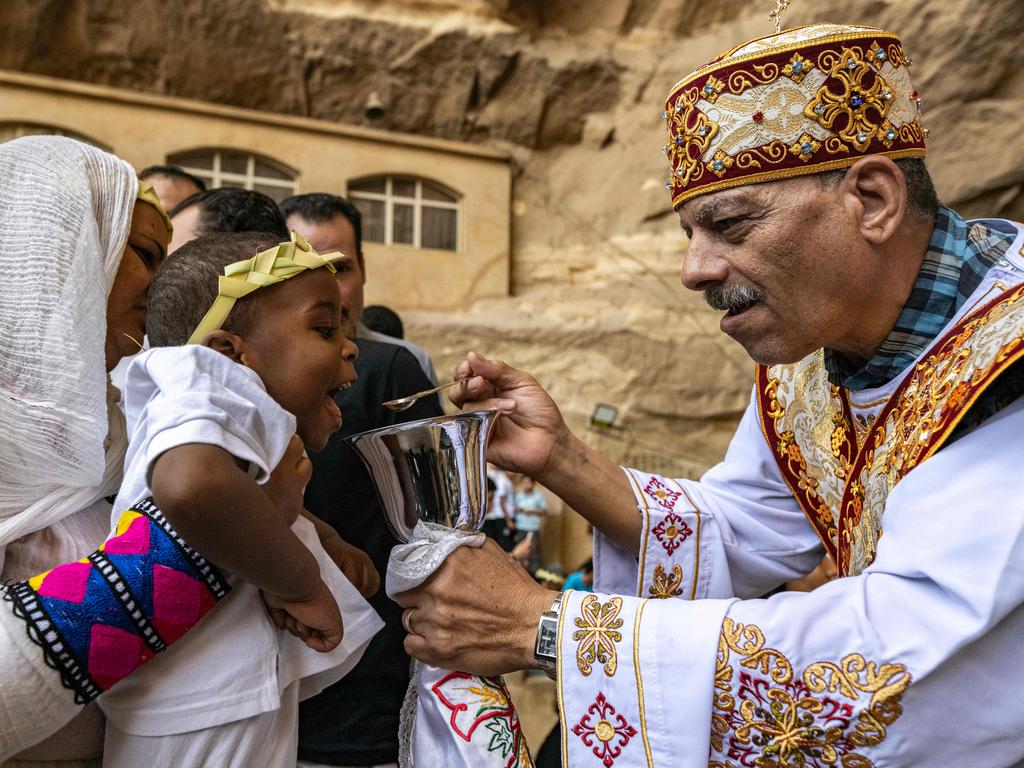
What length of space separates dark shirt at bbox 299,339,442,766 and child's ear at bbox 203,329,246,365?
527 mm

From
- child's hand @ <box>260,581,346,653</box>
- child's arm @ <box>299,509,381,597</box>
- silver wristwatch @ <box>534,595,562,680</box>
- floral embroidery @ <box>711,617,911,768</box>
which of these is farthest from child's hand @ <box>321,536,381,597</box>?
floral embroidery @ <box>711,617,911,768</box>

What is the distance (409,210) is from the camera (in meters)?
14.0

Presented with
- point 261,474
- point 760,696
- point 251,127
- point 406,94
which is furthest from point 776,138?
point 406,94

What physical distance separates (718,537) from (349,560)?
0.96 metres

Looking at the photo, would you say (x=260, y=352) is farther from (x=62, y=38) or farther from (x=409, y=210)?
(x=62, y=38)

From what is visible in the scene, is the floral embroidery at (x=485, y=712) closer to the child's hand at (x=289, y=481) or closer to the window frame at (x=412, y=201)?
the child's hand at (x=289, y=481)

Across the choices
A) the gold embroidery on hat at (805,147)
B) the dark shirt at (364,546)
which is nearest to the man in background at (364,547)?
the dark shirt at (364,546)

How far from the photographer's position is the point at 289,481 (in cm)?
149

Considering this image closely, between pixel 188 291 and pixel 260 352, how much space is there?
16 cm

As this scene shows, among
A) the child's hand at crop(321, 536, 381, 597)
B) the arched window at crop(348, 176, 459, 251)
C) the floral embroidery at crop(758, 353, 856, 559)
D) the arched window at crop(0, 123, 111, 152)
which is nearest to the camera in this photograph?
the child's hand at crop(321, 536, 381, 597)

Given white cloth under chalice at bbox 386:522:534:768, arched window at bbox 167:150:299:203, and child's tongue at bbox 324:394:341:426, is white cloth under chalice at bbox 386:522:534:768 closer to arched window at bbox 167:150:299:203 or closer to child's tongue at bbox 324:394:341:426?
child's tongue at bbox 324:394:341:426

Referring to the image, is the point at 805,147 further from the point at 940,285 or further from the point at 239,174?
the point at 239,174

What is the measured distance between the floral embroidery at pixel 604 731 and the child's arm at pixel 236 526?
0.51 m

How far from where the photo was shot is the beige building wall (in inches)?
470
